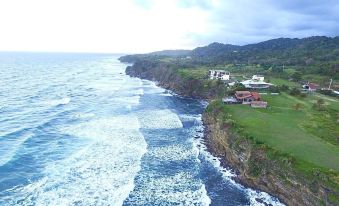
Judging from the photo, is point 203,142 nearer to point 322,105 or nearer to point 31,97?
point 322,105

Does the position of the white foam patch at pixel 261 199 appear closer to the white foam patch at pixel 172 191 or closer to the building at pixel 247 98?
the white foam patch at pixel 172 191

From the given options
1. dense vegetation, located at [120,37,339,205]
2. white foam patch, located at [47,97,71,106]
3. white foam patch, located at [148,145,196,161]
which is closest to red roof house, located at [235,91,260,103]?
dense vegetation, located at [120,37,339,205]

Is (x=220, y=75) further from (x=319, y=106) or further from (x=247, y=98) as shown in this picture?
(x=319, y=106)

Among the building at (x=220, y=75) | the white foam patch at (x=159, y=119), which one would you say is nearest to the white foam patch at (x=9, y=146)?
the white foam patch at (x=159, y=119)

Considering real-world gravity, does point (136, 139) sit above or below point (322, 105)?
below

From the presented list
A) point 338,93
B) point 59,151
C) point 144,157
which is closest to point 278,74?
point 338,93

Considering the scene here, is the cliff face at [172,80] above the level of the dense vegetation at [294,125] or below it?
below
